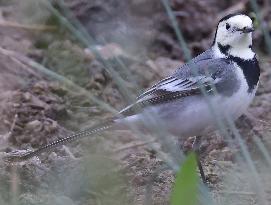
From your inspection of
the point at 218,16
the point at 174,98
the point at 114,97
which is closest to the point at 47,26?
the point at 114,97

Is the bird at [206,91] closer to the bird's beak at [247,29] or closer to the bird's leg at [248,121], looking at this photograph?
the bird's beak at [247,29]

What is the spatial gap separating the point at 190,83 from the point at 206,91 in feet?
0.65

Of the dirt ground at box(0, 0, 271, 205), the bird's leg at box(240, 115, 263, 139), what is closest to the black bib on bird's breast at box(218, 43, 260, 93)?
the dirt ground at box(0, 0, 271, 205)

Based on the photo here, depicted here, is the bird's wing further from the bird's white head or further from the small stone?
the small stone

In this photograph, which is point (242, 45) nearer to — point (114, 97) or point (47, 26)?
point (114, 97)

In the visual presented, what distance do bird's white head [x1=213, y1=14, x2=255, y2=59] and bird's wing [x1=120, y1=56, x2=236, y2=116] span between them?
4.0 inches

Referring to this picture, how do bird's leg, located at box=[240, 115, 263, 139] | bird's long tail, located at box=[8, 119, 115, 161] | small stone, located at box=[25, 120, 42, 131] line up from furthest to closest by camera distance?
1. bird's leg, located at box=[240, 115, 263, 139]
2. small stone, located at box=[25, 120, 42, 131]
3. bird's long tail, located at box=[8, 119, 115, 161]

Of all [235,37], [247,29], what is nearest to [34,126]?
[235,37]

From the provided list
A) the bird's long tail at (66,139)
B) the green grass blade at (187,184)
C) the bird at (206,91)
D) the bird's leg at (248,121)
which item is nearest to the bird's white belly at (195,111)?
the bird at (206,91)

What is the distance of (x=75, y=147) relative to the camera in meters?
5.10

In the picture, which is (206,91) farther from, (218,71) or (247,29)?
(247,29)

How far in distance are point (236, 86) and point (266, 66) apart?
219 centimetres

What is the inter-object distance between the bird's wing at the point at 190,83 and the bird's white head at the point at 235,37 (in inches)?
4.0

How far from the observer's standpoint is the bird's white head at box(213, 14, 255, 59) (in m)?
4.67
